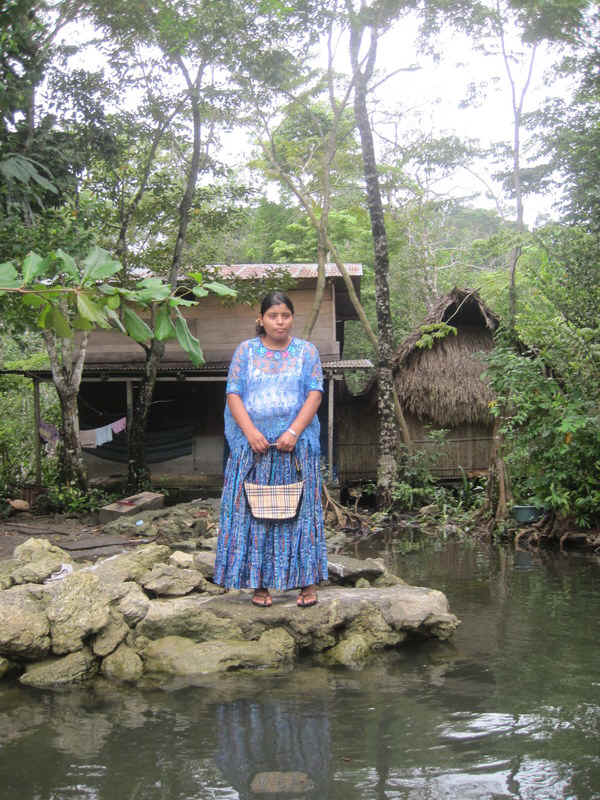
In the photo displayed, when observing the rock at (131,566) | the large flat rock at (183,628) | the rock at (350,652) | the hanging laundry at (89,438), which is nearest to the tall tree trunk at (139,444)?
the hanging laundry at (89,438)

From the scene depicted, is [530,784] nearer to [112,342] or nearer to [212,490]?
[212,490]

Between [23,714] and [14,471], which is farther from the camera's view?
[14,471]

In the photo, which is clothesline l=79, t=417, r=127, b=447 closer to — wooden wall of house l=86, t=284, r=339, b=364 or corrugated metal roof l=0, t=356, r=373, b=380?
corrugated metal roof l=0, t=356, r=373, b=380

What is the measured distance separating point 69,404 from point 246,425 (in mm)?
7785

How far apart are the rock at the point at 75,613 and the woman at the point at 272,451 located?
0.67 meters

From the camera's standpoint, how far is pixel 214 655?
12.0 feet

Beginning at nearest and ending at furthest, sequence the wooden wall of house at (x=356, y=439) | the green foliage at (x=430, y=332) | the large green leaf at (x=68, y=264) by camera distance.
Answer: the large green leaf at (x=68, y=264) < the green foliage at (x=430, y=332) < the wooden wall of house at (x=356, y=439)

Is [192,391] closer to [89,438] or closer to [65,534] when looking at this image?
[89,438]

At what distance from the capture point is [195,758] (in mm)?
2510

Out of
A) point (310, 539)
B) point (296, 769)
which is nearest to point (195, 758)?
point (296, 769)

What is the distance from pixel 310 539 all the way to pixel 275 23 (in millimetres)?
9826

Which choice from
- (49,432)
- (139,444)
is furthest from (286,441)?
(49,432)

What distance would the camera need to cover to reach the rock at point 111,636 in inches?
146

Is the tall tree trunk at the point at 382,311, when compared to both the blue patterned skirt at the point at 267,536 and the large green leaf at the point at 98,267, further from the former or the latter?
the large green leaf at the point at 98,267
